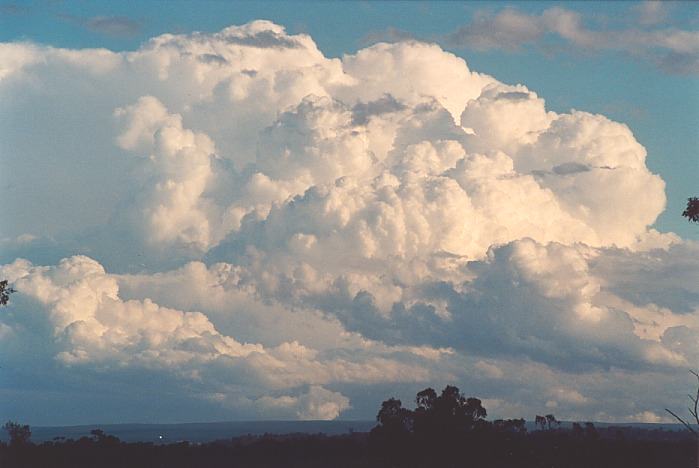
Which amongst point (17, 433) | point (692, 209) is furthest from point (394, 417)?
point (692, 209)

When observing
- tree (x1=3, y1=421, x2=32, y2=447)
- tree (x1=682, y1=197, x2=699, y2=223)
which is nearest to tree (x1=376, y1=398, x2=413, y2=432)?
tree (x1=3, y1=421, x2=32, y2=447)

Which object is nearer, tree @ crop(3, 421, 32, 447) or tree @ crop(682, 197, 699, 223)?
tree @ crop(682, 197, 699, 223)

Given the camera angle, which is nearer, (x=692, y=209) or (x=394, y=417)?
(x=692, y=209)

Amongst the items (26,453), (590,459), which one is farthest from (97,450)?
(590,459)

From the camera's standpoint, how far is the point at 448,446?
150 m

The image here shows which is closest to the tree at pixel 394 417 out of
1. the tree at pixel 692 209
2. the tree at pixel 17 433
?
the tree at pixel 17 433

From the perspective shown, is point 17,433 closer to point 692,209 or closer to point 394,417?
point 394,417

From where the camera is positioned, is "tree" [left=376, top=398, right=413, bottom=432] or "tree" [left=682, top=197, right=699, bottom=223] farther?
"tree" [left=376, top=398, right=413, bottom=432]

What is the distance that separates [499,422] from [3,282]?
10437cm

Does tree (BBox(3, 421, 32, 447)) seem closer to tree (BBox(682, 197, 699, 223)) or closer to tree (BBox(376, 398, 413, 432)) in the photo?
tree (BBox(376, 398, 413, 432))

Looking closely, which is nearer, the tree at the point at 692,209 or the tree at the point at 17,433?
the tree at the point at 692,209

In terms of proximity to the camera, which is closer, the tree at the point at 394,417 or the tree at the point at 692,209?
the tree at the point at 692,209

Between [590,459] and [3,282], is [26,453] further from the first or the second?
[3,282]

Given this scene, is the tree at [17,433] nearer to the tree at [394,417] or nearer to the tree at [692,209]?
the tree at [394,417]
